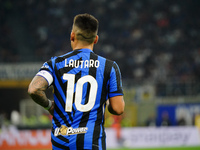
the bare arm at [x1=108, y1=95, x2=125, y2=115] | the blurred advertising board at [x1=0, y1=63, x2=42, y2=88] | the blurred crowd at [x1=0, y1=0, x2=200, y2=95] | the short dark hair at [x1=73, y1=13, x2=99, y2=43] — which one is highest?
the blurred crowd at [x1=0, y1=0, x2=200, y2=95]

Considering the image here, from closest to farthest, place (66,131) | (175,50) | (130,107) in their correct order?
(66,131) < (130,107) < (175,50)

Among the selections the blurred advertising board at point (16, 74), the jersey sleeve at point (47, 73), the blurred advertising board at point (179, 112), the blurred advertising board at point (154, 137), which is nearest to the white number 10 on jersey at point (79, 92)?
the jersey sleeve at point (47, 73)

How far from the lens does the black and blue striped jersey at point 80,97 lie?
2.98 meters

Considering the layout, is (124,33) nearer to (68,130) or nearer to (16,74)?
(16,74)

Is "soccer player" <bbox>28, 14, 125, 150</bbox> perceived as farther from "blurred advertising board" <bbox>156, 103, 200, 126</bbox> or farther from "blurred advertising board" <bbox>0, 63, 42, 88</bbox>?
"blurred advertising board" <bbox>0, 63, 42, 88</bbox>

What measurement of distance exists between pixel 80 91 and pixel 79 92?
0.03 feet

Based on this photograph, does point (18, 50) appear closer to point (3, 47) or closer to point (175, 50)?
point (3, 47)

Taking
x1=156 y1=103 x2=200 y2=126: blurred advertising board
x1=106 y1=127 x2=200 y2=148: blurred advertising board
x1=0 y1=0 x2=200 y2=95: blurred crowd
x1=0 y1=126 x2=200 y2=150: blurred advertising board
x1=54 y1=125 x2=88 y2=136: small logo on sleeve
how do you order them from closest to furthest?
x1=54 y1=125 x2=88 y2=136: small logo on sleeve < x1=0 y1=126 x2=200 y2=150: blurred advertising board < x1=106 y1=127 x2=200 y2=148: blurred advertising board < x1=156 y1=103 x2=200 y2=126: blurred advertising board < x1=0 y1=0 x2=200 y2=95: blurred crowd

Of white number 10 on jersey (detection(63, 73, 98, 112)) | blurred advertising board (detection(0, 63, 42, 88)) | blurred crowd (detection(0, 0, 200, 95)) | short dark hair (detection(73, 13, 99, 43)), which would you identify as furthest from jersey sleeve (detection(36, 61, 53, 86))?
blurred crowd (detection(0, 0, 200, 95))

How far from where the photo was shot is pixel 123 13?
25.9 m

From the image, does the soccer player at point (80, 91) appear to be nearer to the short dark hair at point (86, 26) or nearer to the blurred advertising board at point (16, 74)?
the short dark hair at point (86, 26)

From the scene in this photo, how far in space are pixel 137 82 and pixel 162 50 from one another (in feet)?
12.9

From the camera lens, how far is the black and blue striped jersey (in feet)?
9.77

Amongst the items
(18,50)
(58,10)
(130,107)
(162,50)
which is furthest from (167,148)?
(58,10)
